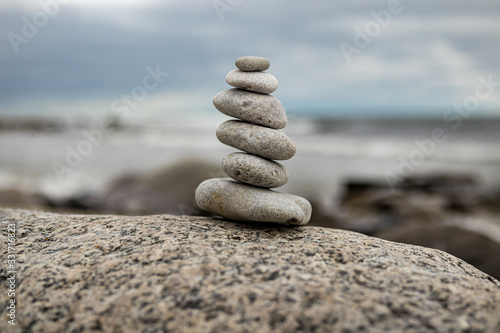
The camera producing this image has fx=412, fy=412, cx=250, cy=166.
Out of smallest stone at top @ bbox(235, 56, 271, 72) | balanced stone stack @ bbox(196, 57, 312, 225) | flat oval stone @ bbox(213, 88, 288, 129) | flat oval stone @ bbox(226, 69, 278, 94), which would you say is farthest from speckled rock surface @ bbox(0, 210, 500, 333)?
smallest stone at top @ bbox(235, 56, 271, 72)

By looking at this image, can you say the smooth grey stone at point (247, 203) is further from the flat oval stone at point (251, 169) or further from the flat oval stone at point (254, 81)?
the flat oval stone at point (254, 81)

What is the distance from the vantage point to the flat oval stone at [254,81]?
154 inches

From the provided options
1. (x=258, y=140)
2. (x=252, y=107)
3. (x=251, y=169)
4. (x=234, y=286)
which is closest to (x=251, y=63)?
(x=252, y=107)

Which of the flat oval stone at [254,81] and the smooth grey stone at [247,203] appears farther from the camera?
the flat oval stone at [254,81]

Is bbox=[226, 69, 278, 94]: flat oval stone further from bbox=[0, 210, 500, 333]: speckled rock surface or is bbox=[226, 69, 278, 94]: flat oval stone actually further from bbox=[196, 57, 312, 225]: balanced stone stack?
bbox=[0, 210, 500, 333]: speckled rock surface

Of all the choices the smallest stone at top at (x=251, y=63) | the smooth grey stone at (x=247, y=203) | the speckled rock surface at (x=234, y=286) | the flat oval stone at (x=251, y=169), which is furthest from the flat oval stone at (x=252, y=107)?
the speckled rock surface at (x=234, y=286)

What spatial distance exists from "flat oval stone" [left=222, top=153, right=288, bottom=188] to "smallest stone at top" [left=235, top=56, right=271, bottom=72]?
838mm

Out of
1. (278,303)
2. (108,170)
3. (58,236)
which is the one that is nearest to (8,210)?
(58,236)

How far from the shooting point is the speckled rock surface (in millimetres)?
2246

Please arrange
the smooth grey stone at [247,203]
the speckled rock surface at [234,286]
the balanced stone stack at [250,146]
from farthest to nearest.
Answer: the balanced stone stack at [250,146] < the smooth grey stone at [247,203] < the speckled rock surface at [234,286]

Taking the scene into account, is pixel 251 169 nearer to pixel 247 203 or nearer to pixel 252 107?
pixel 247 203

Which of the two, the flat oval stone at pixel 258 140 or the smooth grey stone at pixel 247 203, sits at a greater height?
the flat oval stone at pixel 258 140

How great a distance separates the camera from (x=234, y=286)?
2477 millimetres

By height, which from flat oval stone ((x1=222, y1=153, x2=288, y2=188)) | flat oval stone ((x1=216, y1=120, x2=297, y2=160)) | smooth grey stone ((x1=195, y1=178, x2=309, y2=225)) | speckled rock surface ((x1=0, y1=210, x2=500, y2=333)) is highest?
flat oval stone ((x1=216, y1=120, x2=297, y2=160))
